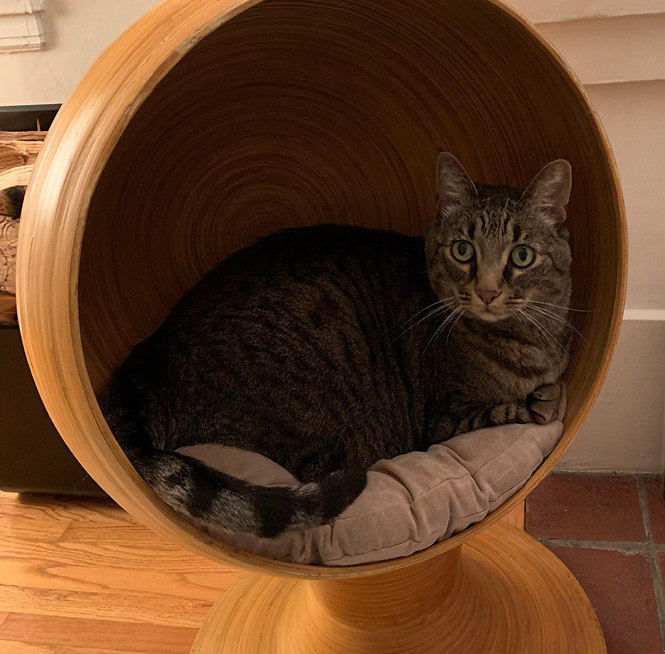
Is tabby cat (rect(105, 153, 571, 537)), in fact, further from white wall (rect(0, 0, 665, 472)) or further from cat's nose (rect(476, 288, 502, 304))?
white wall (rect(0, 0, 665, 472))

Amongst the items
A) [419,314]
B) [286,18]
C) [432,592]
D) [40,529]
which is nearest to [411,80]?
[286,18]

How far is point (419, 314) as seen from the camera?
1.28 metres

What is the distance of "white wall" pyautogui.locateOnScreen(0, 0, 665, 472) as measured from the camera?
1364mm

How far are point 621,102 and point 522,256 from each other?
0.59 m

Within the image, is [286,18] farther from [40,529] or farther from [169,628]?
[40,529]

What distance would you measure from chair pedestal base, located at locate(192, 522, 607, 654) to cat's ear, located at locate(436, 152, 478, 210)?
2.07ft

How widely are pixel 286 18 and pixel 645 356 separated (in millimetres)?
1116

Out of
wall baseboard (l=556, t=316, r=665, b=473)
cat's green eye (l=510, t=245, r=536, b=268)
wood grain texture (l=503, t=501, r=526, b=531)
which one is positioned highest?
cat's green eye (l=510, t=245, r=536, b=268)

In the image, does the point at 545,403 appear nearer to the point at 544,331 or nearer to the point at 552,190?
the point at 544,331

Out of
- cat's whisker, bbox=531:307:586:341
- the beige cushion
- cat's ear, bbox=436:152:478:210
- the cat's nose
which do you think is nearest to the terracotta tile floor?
the beige cushion

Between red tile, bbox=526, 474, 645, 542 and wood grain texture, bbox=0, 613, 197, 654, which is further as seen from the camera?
red tile, bbox=526, 474, 645, 542

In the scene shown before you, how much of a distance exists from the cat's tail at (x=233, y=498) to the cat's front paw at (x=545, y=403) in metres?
0.38

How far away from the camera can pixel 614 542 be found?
143 cm

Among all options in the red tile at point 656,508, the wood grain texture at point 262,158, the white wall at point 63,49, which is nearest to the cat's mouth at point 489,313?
the wood grain texture at point 262,158
